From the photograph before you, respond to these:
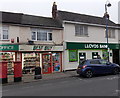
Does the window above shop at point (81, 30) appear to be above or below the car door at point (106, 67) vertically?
above

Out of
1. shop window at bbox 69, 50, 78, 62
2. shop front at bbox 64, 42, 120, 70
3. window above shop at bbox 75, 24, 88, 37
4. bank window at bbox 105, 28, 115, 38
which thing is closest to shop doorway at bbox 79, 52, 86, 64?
shop front at bbox 64, 42, 120, 70

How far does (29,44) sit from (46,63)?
115 inches

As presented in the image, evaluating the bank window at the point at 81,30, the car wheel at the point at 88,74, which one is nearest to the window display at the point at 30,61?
the car wheel at the point at 88,74

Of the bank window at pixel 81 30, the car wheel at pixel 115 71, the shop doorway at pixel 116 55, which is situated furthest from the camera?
the shop doorway at pixel 116 55

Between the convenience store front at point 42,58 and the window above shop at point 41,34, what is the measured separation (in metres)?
1.04

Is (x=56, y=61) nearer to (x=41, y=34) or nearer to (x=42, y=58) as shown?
(x=42, y=58)

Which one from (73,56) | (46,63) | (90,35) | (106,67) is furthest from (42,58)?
(90,35)

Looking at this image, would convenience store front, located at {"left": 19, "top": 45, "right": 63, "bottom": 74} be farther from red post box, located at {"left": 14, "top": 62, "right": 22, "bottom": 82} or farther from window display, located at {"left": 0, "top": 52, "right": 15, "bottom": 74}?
red post box, located at {"left": 14, "top": 62, "right": 22, "bottom": 82}

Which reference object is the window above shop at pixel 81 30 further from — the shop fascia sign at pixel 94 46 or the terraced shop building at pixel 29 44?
the terraced shop building at pixel 29 44

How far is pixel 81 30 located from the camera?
19609 mm

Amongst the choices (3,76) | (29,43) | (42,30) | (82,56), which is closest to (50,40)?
(42,30)

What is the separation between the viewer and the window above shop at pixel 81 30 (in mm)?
19253

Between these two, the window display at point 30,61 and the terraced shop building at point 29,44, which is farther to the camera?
the window display at point 30,61

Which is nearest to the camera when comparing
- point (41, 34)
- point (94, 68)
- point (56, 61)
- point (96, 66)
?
point (94, 68)
